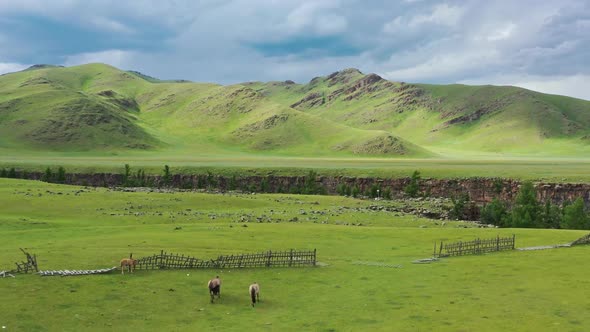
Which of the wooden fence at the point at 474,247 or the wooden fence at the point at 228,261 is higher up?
the wooden fence at the point at 474,247

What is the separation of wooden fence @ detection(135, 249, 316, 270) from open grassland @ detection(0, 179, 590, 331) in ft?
3.81

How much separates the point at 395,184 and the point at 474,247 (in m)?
108

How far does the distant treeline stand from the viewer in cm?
10162

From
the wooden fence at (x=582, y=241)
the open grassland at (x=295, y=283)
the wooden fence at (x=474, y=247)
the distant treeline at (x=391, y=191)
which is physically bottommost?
the open grassland at (x=295, y=283)

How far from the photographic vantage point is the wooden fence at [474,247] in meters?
57.9

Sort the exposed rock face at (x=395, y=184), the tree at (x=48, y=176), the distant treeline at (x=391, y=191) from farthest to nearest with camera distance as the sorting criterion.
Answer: the tree at (x=48, y=176) → the exposed rock face at (x=395, y=184) → the distant treeline at (x=391, y=191)

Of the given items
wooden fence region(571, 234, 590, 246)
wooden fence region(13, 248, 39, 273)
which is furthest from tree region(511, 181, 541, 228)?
wooden fence region(13, 248, 39, 273)

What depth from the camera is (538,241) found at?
66312 millimetres

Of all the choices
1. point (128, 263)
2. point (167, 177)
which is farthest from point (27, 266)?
point (167, 177)

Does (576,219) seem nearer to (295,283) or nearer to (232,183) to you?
(295,283)

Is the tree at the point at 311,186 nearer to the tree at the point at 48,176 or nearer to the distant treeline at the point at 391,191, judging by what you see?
the distant treeline at the point at 391,191

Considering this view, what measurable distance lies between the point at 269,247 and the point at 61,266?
22579 mm

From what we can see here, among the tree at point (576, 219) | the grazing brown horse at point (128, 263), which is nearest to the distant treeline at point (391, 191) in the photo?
the tree at point (576, 219)

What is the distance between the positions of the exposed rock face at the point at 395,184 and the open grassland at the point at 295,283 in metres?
70.2
